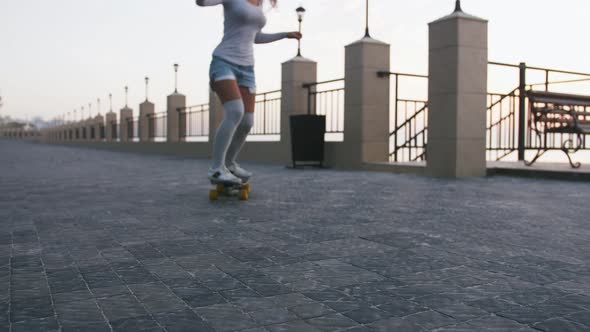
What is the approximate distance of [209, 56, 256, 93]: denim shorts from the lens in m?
5.54

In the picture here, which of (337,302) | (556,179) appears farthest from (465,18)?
(337,302)

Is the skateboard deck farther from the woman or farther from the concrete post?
the concrete post

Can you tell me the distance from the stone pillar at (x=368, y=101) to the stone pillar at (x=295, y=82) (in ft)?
6.94

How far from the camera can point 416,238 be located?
3469mm

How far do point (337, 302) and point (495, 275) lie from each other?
0.88 meters

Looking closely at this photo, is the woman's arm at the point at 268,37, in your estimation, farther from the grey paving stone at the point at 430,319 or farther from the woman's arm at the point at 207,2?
the grey paving stone at the point at 430,319

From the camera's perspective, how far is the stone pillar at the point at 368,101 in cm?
1088

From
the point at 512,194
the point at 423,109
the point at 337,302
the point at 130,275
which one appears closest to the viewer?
the point at 337,302

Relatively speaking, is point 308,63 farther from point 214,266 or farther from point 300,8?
point 214,266

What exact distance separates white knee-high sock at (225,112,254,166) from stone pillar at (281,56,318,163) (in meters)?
7.19

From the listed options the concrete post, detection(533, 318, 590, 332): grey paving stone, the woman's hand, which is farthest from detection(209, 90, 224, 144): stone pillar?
the concrete post

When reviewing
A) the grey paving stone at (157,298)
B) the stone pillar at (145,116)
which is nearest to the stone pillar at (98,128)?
the stone pillar at (145,116)

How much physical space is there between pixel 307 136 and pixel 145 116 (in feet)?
64.4

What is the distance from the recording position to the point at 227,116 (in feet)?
18.2
